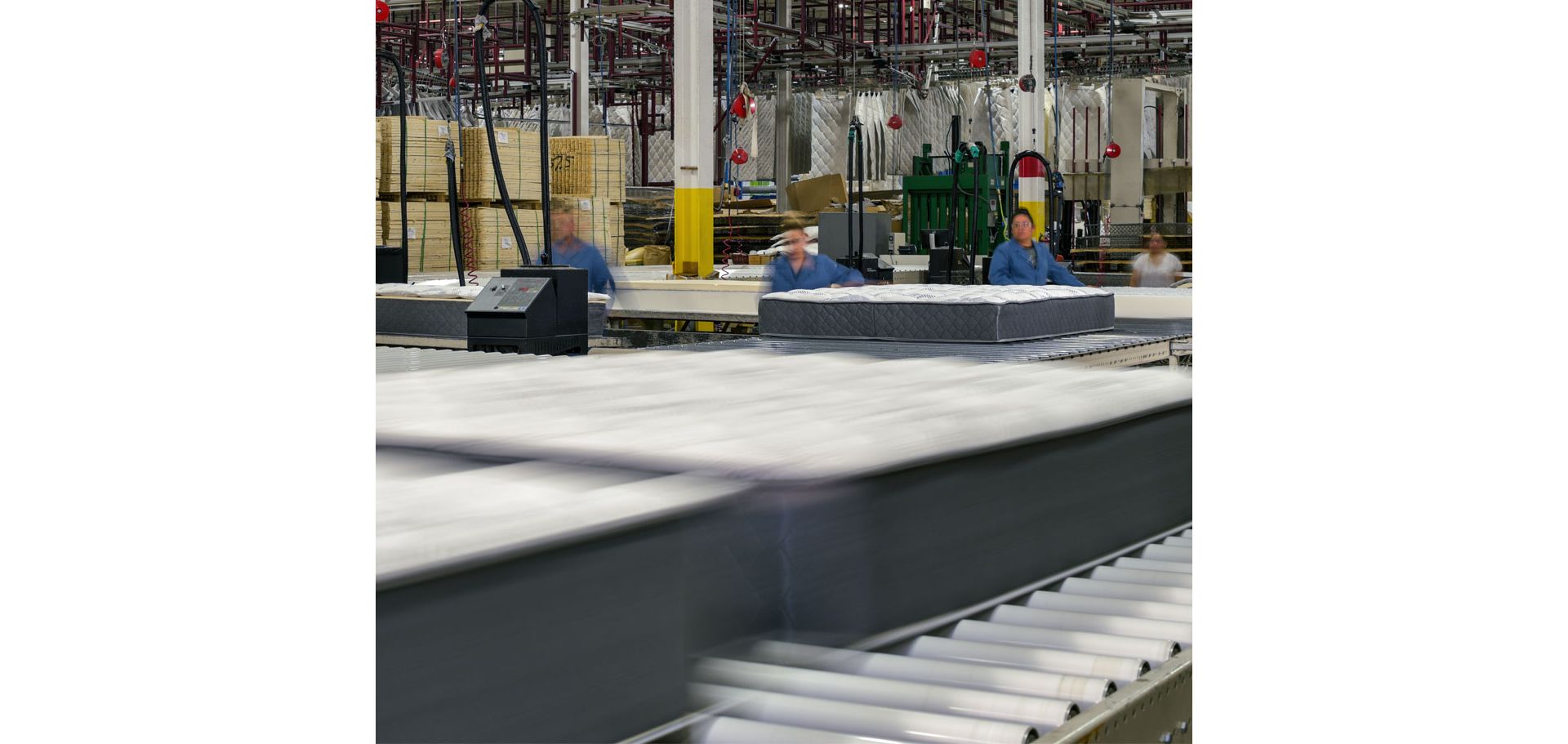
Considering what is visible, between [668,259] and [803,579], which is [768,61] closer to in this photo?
[668,259]

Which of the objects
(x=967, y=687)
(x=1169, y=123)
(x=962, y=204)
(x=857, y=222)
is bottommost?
(x=967, y=687)

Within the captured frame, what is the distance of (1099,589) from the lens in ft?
8.30

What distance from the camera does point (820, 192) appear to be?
39.7 ft

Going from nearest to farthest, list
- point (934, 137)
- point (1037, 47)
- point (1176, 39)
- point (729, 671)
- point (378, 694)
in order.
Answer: point (378, 694) < point (729, 671) < point (1037, 47) < point (1176, 39) < point (934, 137)

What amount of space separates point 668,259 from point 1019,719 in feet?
38.9

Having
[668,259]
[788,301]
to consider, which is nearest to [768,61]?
[668,259]

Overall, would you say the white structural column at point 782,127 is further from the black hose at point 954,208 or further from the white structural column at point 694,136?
the black hose at point 954,208

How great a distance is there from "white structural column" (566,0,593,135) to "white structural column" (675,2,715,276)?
1564mm

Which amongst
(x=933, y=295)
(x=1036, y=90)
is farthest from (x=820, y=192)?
(x=933, y=295)

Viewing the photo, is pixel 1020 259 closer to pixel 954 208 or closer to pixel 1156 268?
pixel 954 208

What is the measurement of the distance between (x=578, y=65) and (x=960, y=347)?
8174 millimetres

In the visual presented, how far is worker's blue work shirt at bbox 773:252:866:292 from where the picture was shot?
6.64m

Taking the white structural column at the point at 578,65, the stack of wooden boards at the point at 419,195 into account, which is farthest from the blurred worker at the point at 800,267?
the white structural column at the point at 578,65

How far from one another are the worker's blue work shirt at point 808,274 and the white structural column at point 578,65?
207 inches
